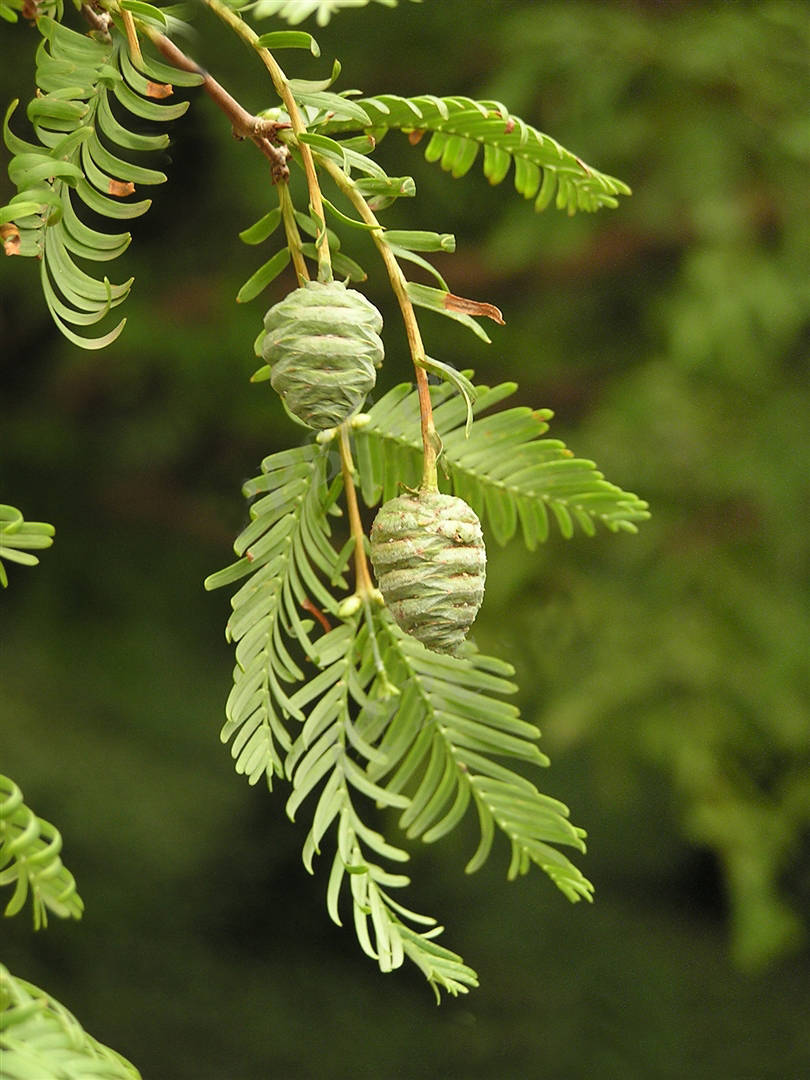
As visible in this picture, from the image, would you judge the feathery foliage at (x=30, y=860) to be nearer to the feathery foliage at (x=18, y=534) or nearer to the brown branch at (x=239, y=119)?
the feathery foliage at (x=18, y=534)

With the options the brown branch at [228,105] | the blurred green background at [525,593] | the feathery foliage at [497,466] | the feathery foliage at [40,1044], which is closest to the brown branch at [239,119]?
the brown branch at [228,105]

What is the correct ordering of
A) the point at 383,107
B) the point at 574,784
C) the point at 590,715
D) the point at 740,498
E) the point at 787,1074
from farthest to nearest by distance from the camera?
the point at 574,784 → the point at 787,1074 → the point at 740,498 → the point at 590,715 → the point at 383,107

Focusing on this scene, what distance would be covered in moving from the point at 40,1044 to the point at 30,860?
44 millimetres

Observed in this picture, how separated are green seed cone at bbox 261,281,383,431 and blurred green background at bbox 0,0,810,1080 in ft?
3.47

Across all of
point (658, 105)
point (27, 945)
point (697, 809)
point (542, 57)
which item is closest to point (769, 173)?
point (658, 105)

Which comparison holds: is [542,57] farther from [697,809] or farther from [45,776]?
[45,776]

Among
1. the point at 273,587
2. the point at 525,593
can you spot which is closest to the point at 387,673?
the point at 273,587

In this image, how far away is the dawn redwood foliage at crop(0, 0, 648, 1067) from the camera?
12.5 inches

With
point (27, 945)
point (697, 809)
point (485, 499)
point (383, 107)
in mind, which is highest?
point (383, 107)

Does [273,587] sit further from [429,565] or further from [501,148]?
[501,148]

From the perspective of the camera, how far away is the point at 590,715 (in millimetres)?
1433

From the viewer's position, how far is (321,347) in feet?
1.03

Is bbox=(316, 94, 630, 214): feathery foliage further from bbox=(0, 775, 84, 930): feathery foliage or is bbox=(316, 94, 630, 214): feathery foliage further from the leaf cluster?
bbox=(0, 775, 84, 930): feathery foliage

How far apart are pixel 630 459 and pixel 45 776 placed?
0.92 m
